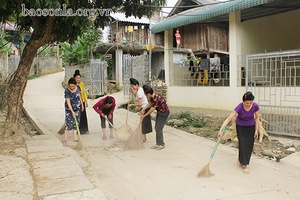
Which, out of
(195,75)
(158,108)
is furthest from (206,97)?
(158,108)

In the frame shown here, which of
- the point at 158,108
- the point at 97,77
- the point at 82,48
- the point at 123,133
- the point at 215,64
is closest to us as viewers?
the point at 158,108

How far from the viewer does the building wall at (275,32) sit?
10469 millimetres

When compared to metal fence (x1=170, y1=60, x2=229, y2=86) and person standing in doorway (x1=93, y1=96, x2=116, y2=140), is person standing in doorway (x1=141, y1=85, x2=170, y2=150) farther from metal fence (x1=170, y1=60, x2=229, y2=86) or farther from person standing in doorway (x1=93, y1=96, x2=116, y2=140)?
metal fence (x1=170, y1=60, x2=229, y2=86)

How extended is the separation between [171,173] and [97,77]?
1192 centimetres

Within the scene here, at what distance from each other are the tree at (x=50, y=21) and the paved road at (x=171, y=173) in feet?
3.22

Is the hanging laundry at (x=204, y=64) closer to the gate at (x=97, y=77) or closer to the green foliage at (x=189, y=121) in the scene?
the green foliage at (x=189, y=121)

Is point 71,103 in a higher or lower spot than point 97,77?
lower

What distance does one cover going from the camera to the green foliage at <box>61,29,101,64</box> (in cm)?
1736

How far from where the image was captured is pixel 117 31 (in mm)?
20000

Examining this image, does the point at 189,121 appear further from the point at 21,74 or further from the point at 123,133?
the point at 21,74

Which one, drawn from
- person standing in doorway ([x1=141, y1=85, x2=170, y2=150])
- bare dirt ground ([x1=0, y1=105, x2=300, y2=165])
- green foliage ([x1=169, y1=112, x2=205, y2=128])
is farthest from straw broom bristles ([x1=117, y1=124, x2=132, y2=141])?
green foliage ([x1=169, y1=112, x2=205, y2=128])

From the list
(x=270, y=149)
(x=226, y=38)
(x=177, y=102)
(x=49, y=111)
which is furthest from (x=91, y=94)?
(x=270, y=149)

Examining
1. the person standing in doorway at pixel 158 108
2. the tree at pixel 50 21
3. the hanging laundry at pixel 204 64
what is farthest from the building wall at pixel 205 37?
the person standing in doorway at pixel 158 108

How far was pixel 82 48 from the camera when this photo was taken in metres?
17.8
